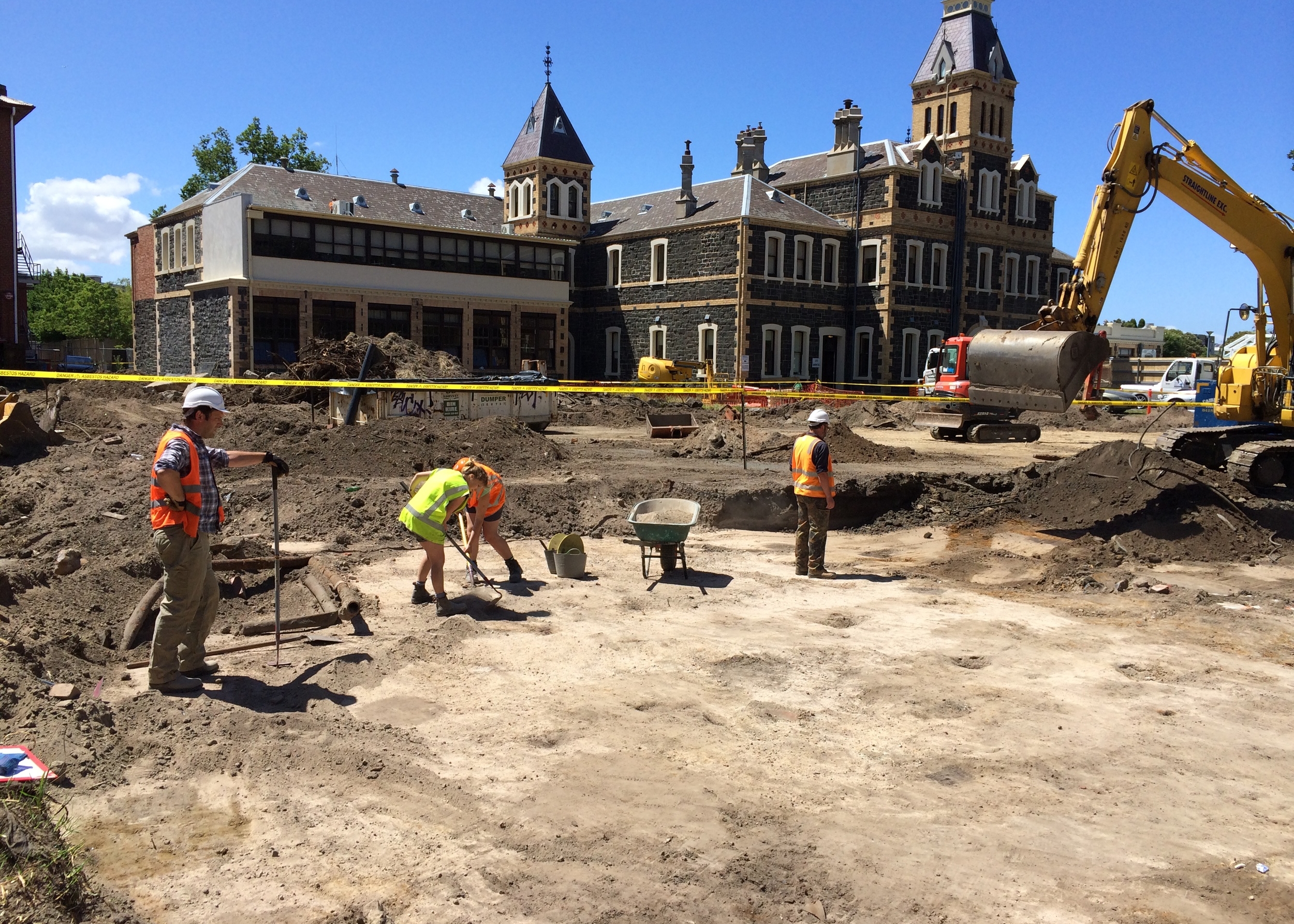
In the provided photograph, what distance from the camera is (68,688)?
234 inches

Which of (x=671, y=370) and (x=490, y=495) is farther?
(x=671, y=370)

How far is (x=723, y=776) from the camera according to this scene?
5562mm

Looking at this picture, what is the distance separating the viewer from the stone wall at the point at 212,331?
3691 centimetres

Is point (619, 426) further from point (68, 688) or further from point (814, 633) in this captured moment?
point (68, 688)

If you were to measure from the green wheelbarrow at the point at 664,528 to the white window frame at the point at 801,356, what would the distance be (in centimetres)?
3195

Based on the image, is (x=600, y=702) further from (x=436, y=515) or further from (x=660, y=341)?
(x=660, y=341)

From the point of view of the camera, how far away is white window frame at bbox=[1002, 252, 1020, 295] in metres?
47.5

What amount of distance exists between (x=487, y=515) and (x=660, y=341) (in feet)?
116

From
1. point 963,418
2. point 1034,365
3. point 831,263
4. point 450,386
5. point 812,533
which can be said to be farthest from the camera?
point 831,263

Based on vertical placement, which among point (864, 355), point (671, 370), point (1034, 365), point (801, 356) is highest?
point (864, 355)

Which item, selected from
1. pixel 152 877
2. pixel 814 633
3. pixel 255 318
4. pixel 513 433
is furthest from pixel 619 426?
pixel 152 877

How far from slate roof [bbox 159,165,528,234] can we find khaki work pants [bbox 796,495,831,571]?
3081 cm

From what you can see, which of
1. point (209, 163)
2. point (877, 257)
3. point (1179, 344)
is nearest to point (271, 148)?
point (209, 163)

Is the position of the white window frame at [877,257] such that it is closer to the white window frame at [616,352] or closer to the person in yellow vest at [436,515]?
the white window frame at [616,352]
